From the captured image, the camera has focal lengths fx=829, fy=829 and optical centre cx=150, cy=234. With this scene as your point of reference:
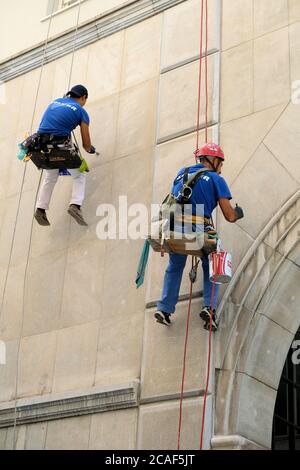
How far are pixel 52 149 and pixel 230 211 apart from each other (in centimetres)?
278

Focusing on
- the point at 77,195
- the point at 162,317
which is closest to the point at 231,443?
the point at 162,317

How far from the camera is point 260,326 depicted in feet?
29.0

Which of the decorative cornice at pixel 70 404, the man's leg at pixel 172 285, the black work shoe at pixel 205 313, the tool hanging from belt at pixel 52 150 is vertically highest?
the tool hanging from belt at pixel 52 150

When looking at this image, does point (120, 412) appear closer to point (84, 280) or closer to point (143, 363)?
point (143, 363)

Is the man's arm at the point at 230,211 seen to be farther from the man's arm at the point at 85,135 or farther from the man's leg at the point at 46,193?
the man's leg at the point at 46,193

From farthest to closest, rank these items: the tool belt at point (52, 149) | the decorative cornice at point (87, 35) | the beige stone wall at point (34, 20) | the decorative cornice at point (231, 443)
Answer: the beige stone wall at point (34, 20) → the decorative cornice at point (87, 35) → the tool belt at point (52, 149) → the decorative cornice at point (231, 443)

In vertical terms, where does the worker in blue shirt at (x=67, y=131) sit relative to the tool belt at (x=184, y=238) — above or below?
above

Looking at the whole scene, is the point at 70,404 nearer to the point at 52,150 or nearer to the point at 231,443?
the point at 231,443

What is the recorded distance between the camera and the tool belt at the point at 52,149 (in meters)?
10.4

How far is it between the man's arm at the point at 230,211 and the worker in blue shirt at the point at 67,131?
96.6 inches

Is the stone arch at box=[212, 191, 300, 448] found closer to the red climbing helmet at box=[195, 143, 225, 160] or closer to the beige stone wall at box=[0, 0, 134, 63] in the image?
the red climbing helmet at box=[195, 143, 225, 160]

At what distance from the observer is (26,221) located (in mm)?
11641

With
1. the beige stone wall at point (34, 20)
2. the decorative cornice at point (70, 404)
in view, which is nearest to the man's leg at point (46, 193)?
the decorative cornice at point (70, 404)

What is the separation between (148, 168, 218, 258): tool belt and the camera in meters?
8.73
